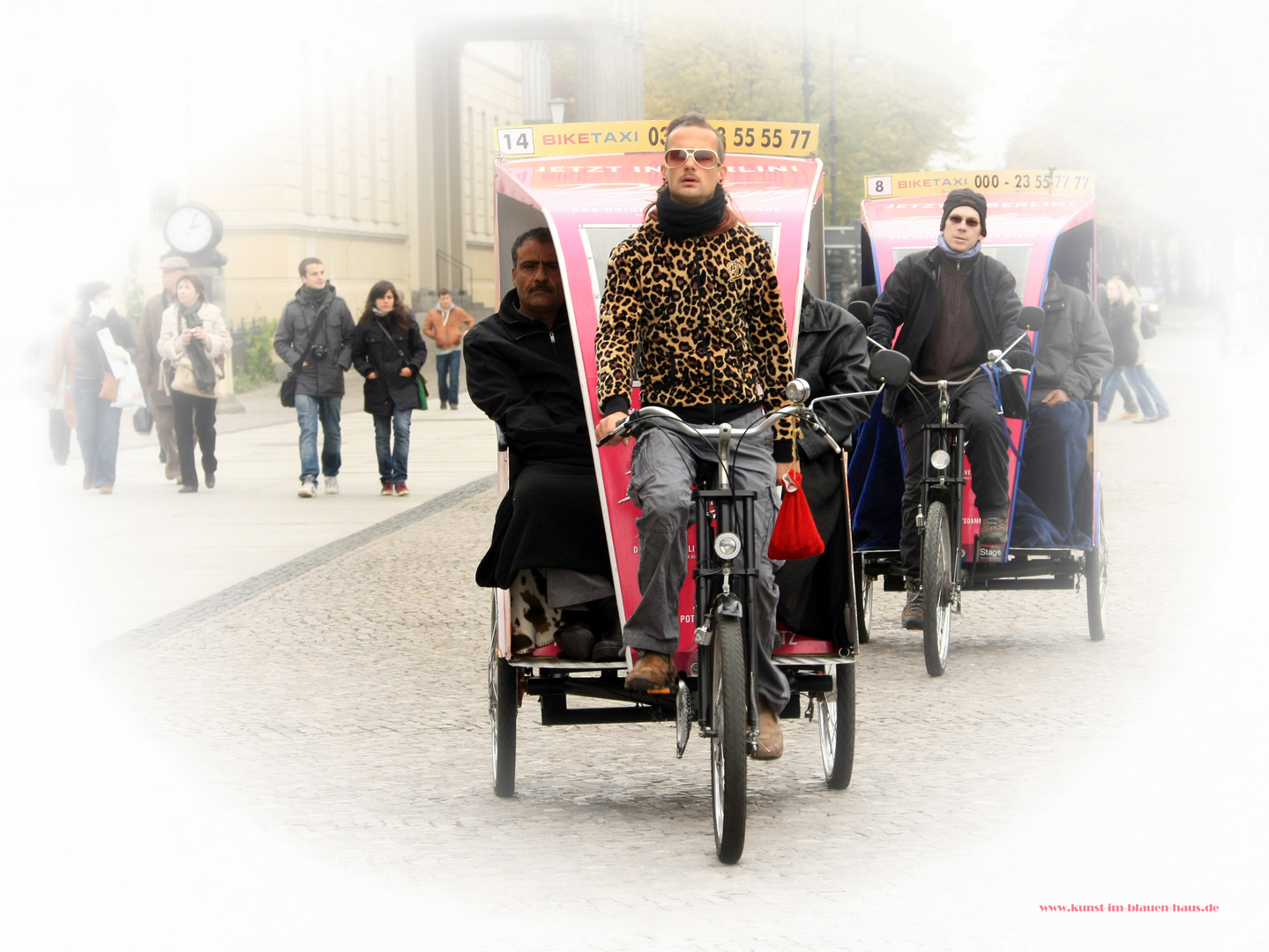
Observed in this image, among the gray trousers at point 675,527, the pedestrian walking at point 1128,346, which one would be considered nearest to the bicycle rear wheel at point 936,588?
the gray trousers at point 675,527

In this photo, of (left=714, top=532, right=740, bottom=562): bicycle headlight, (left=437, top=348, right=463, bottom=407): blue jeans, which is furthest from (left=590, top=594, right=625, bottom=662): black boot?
(left=437, top=348, right=463, bottom=407): blue jeans

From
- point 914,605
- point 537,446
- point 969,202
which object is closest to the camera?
point 537,446

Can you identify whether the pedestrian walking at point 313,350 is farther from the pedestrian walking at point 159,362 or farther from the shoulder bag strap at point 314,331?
the pedestrian walking at point 159,362

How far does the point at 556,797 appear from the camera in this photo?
6062 mm

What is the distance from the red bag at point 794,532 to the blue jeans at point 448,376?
916 inches

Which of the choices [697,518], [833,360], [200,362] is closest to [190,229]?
[200,362]

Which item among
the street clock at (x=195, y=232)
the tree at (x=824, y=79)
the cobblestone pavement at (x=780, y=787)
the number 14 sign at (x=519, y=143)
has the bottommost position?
the cobblestone pavement at (x=780, y=787)

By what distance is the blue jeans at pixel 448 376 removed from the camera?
29.0 m

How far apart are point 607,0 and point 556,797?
1473 inches

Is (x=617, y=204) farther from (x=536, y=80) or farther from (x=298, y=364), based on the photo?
(x=536, y=80)

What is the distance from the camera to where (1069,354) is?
931 centimetres

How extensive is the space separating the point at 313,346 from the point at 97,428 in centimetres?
223

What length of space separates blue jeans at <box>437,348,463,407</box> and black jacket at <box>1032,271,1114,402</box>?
64.8ft

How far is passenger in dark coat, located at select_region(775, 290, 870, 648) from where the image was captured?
19.3ft
